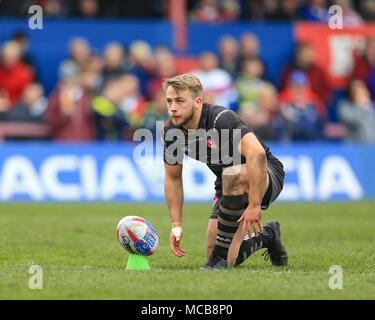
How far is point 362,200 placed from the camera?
1695 centimetres

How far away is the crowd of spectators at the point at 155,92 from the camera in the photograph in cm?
1716

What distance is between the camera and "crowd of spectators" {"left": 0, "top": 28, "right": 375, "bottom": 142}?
1716 cm

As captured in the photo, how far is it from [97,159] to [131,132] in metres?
1.06

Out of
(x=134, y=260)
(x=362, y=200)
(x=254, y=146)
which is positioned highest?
(x=254, y=146)

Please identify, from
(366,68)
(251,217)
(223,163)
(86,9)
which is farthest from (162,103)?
(251,217)

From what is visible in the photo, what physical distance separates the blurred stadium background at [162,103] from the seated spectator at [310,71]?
3 cm

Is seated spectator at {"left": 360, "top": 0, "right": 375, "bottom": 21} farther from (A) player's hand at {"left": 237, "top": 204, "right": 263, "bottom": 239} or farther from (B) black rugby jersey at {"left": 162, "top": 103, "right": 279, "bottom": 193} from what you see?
(A) player's hand at {"left": 237, "top": 204, "right": 263, "bottom": 239}

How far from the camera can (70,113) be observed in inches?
673

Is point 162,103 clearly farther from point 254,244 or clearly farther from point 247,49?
point 254,244

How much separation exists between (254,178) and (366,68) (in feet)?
42.1

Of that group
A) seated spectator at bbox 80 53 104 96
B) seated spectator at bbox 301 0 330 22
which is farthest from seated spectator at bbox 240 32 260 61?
seated spectator at bbox 80 53 104 96
